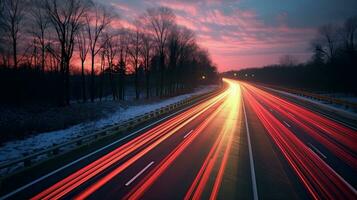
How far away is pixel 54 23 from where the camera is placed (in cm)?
3750

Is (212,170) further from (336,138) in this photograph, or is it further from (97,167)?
(336,138)

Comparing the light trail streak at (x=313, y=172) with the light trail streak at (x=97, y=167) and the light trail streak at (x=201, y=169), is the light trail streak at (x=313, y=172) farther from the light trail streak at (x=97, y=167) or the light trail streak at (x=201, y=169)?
the light trail streak at (x=97, y=167)

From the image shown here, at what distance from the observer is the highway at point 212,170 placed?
31.2 feet

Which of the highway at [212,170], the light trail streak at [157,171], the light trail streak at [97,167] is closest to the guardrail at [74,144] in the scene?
the highway at [212,170]

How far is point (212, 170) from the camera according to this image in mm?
11977

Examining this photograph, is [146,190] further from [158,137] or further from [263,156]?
[158,137]

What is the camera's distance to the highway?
9.50 m

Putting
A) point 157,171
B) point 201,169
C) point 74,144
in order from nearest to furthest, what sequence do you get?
point 157,171
point 201,169
point 74,144

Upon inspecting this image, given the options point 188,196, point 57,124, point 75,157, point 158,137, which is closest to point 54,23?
point 57,124

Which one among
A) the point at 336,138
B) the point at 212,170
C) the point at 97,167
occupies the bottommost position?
the point at 336,138

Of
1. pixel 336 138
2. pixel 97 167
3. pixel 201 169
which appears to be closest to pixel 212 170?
pixel 201 169

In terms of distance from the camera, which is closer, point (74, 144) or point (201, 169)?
point (201, 169)

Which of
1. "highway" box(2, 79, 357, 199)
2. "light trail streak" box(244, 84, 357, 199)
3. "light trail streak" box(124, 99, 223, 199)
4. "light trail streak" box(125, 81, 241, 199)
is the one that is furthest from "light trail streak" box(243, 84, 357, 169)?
"light trail streak" box(124, 99, 223, 199)

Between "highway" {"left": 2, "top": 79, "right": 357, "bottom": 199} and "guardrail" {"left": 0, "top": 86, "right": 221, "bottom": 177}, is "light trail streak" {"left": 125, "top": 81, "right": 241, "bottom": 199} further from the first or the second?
"guardrail" {"left": 0, "top": 86, "right": 221, "bottom": 177}
